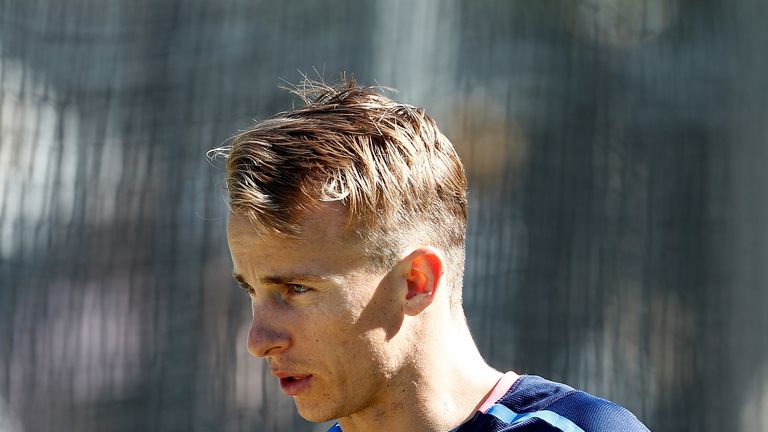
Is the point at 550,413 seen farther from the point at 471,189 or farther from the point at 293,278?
the point at 471,189

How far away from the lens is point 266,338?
6.04 ft

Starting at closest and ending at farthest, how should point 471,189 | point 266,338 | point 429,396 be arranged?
point 266,338 < point 429,396 < point 471,189

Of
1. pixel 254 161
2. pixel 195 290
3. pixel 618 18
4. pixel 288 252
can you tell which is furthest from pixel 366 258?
pixel 618 18

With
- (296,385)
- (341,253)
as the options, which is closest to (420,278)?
(341,253)

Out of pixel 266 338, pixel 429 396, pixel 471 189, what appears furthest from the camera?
pixel 471 189

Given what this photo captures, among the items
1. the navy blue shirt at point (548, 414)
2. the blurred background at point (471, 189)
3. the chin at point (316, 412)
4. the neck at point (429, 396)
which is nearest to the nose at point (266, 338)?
the chin at point (316, 412)

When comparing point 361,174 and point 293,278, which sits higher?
point 361,174

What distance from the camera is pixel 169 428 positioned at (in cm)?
330

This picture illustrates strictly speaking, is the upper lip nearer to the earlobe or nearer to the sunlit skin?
the sunlit skin

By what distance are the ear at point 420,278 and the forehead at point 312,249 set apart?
0.31ft

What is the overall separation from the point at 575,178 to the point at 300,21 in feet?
3.27

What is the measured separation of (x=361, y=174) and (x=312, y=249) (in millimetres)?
162

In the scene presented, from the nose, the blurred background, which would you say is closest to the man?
the nose

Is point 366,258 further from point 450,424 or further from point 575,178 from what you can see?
point 575,178
